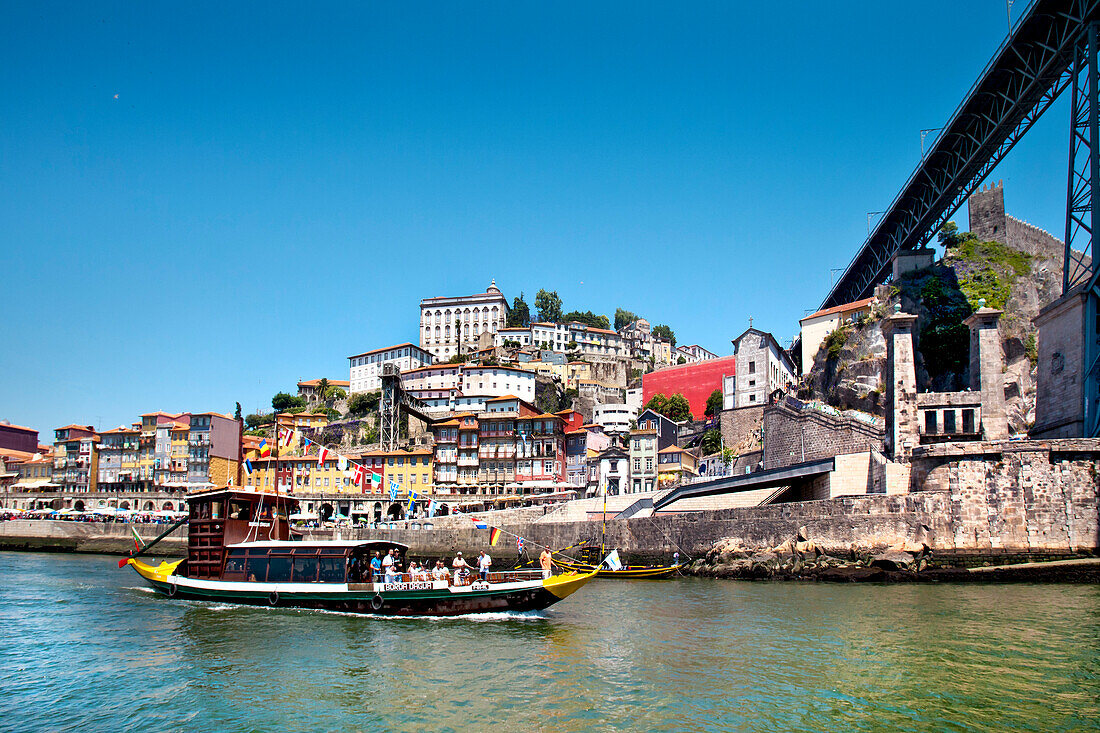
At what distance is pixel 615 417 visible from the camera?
275 feet

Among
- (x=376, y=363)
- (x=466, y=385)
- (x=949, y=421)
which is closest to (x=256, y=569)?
(x=949, y=421)

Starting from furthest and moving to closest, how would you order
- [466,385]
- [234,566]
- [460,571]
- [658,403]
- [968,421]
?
[466,385], [658,403], [968,421], [234,566], [460,571]

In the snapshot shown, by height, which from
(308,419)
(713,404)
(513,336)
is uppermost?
(513,336)

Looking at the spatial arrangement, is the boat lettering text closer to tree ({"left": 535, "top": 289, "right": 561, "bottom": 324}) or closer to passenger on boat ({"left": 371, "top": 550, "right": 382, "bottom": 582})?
passenger on boat ({"left": 371, "top": 550, "right": 382, "bottom": 582})

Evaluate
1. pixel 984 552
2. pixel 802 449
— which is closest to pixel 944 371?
pixel 802 449

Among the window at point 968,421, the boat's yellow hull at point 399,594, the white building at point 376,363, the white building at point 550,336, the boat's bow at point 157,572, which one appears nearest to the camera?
the boat's yellow hull at point 399,594

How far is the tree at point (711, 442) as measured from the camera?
61.8 metres

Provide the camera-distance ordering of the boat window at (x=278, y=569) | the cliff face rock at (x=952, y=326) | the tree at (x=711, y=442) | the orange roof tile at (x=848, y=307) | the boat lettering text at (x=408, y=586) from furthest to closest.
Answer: the tree at (x=711, y=442) → the orange roof tile at (x=848, y=307) → the cliff face rock at (x=952, y=326) → the boat window at (x=278, y=569) → the boat lettering text at (x=408, y=586)

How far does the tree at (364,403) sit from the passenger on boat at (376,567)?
66.9m

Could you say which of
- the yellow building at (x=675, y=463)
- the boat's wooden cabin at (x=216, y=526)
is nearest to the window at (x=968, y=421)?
the yellow building at (x=675, y=463)

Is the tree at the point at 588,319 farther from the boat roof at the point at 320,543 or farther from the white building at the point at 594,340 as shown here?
the boat roof at the point at 320,543

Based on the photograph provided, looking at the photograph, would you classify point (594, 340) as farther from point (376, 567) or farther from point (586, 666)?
point (586, 666)

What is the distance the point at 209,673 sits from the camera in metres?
15.8

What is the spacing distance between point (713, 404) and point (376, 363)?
160 ft
